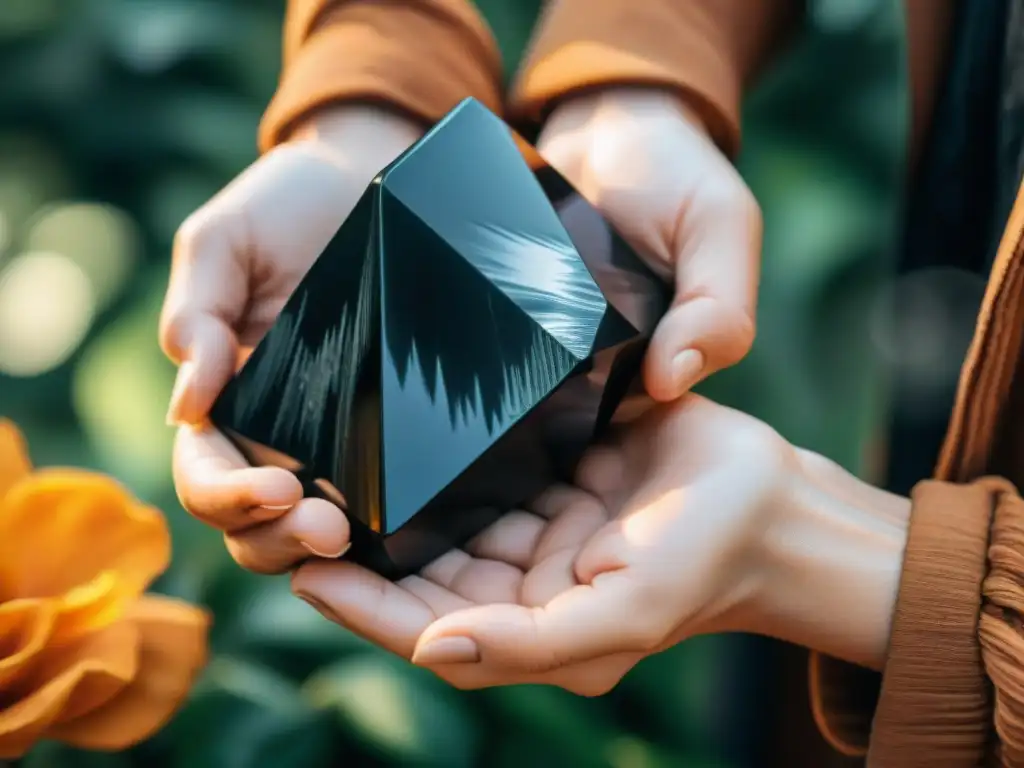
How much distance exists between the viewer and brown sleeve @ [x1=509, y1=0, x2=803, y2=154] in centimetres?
55

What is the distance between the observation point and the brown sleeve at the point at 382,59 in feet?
1.82

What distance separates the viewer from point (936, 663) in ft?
1.36

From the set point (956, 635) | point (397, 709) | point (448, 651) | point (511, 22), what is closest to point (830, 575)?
point (956, 635)

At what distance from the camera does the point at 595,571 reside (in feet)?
1.32

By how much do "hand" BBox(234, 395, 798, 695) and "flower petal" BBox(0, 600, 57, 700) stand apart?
0.08 meters

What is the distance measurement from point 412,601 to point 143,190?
0.57 meters

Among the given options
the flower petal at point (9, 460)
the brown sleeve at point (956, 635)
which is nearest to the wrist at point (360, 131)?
the flower petal at point (9, 460)

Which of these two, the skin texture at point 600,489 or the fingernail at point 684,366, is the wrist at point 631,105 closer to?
the skin texture at point 600,489

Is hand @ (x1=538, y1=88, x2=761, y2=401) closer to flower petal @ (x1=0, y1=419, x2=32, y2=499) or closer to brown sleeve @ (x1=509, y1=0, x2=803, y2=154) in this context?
brown sleeve @ (x1=509, y1=0, x2=803, y2=154)

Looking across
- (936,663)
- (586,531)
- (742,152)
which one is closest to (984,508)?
(936,663)

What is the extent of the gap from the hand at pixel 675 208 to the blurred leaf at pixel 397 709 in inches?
11.1

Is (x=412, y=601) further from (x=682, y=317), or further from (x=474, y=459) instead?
(x=682, y=317)

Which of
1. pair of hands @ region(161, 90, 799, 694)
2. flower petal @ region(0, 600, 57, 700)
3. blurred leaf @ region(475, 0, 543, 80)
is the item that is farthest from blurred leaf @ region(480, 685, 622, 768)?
blurred leaf @ region(475, 0, 543, 80)

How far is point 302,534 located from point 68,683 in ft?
0.32
